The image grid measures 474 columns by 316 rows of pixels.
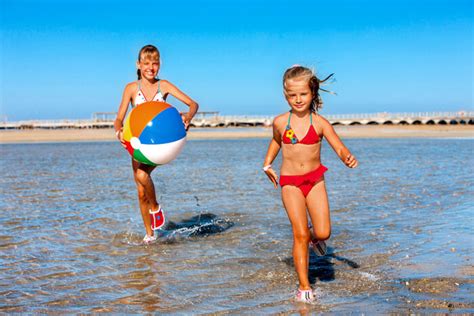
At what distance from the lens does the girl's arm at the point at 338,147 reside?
4.57 m

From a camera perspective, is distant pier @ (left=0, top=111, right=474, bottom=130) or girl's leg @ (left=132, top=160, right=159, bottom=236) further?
distant pier @ (left=0, top=111, right=474, bottom=130)

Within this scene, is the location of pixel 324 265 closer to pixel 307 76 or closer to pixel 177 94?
pixel 307 76

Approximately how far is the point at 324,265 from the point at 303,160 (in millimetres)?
1347

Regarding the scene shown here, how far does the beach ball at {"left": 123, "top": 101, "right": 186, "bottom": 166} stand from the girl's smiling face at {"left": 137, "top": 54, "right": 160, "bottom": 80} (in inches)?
23.9

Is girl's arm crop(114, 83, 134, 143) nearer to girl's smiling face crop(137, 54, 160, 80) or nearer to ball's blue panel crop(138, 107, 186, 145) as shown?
girl's smiling face crop(137, 54, 160, 80)

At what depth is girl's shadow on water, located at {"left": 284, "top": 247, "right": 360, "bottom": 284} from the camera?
203 inches

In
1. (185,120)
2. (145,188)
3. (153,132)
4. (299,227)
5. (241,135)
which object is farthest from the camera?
(241,135)

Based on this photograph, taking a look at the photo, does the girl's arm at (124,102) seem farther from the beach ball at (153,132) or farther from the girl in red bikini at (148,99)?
the beach ball at (153,132)

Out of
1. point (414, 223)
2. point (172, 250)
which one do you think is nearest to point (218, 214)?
point (172, 250)

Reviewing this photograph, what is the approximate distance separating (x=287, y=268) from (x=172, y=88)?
2657 millimetres

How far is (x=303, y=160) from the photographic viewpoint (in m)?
4.74

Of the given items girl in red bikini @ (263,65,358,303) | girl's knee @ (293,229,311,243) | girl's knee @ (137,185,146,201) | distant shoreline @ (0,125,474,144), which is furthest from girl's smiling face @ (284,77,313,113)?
distant shoreline @ (0,125,474,144)

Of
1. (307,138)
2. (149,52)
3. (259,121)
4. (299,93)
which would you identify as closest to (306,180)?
(307,138)

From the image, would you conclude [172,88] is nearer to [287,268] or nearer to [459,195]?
[287,268]
